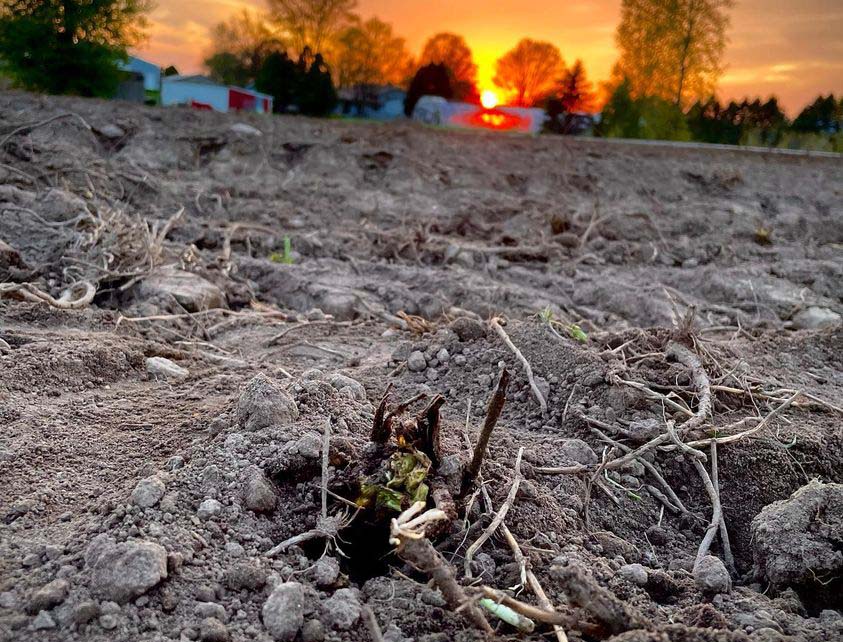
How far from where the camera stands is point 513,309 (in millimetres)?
4543

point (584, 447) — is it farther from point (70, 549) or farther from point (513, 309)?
point (513, 309)

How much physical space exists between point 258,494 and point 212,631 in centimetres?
40

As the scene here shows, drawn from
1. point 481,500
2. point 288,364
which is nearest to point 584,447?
point 481,500

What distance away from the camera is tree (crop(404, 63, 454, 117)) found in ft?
88.5

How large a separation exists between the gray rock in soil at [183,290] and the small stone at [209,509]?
2.36 metres

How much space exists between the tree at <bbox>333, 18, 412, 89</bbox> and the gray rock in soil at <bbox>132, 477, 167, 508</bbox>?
25810mm

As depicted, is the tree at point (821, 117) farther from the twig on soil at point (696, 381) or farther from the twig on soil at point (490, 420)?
the twig on soil at point (490, 420)

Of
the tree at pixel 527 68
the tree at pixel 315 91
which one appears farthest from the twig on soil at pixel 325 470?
the tree at pixel 527 68

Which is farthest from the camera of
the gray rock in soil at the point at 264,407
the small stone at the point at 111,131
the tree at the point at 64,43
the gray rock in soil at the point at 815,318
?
the tree at the point at 64,43

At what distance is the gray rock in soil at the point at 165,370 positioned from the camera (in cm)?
282

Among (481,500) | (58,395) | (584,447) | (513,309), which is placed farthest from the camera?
(513,309)

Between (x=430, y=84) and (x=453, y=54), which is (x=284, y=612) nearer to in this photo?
(x=430, y=84)

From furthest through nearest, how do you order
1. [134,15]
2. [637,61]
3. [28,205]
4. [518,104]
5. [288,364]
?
[518,104]
[637,61]
[134,15]
[28,205]
[288,364]

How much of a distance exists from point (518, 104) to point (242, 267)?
2583cm
